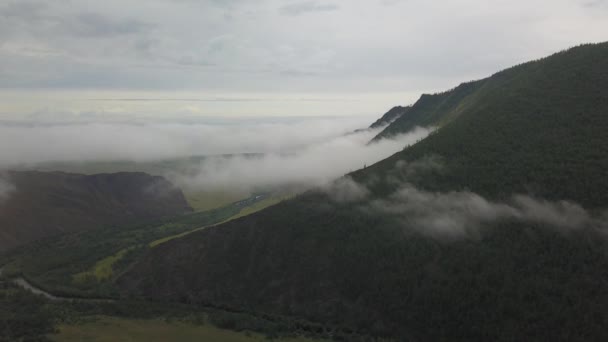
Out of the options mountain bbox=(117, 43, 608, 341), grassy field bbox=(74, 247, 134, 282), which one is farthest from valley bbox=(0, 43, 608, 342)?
grassy field bbox=(74, 247, 134, 282)

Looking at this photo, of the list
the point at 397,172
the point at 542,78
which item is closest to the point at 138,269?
the point at 397,172

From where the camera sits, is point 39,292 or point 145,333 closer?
point 145,333

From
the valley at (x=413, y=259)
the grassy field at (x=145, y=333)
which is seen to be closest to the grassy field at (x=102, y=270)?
the valley at (x=413, y=259)

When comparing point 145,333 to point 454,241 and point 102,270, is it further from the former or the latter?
point 454,241

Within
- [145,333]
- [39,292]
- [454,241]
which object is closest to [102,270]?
[39,292]

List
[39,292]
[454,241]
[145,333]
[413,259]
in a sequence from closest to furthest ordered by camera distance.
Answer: [145,333], [413,259], [454,241], [39,292]

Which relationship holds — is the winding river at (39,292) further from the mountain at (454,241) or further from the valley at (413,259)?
the mountain at (454,241)

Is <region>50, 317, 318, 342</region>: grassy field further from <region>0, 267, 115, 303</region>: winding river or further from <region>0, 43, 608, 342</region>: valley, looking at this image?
<region>0, 267, 115, 303</region>: winding river
